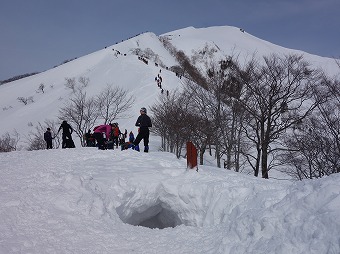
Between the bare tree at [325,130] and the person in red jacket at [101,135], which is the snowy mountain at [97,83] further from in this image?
the person in red jacket at [101,135]

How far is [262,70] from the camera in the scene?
17812 mm

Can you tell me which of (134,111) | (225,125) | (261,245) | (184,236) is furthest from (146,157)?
(134,111)

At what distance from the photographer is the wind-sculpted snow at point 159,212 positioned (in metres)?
3.81

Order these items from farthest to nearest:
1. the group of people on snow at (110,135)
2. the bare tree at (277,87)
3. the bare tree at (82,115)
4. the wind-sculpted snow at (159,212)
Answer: the bare tree at (82,115) < the bare tree at (277,87) < the group of people on snow at (110,135) < the wind-sculpted snow at (159,212)

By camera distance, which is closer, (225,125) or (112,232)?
(112,232)

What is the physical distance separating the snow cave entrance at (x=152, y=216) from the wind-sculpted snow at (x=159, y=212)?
0.09 ft

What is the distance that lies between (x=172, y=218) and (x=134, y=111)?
1137 inches

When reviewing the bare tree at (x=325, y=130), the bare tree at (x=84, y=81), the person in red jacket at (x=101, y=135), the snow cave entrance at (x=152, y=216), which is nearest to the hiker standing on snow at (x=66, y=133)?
the person in red jacket at (x=101, y=135)

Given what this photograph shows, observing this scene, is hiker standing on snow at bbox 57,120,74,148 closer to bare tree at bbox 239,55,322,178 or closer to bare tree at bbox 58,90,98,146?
bare tree at bbox 239,55,322,178

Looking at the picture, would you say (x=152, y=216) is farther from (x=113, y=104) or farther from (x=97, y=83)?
(x=97, y=83)

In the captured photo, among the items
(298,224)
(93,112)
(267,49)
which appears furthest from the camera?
(267,49)

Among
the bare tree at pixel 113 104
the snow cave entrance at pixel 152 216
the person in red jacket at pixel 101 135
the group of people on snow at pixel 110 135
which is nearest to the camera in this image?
the snow cave entrance at pixel 152 216

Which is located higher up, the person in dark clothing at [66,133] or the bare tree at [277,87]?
the bare tree at [277,87]

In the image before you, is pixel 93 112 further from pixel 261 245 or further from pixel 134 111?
pixel 261 245
